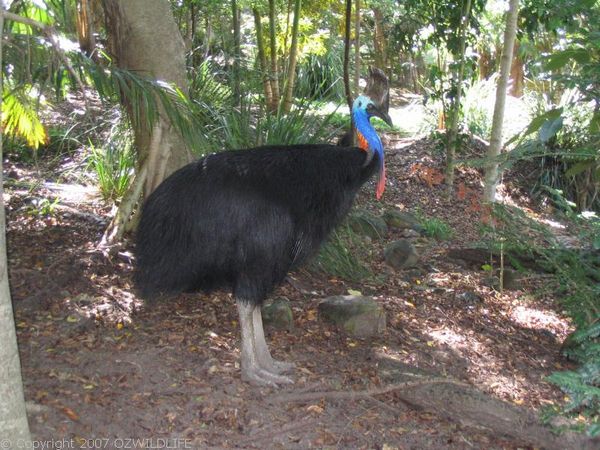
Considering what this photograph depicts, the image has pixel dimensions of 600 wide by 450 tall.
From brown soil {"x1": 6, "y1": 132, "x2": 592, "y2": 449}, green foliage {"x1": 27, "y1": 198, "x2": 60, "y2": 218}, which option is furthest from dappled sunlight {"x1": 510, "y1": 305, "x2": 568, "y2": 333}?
green foliage {"x1": 27, "y1": 198, "x2": 60, "y2": 218}

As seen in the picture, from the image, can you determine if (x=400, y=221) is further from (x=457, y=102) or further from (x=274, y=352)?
(x=274, y=352)

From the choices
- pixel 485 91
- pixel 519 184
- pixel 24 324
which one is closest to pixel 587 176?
pixel 519 184

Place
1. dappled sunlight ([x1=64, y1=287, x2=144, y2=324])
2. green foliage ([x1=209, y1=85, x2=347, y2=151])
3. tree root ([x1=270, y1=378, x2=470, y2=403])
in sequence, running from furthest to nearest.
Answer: green foliage ([x1=209, y1=85, x2=347, y2=151]) < dappled sunlight ([x1=64, y1=287, x2=144, y2=324]) < tree root ([x1=270, y1=378, x2=470, y2=403])

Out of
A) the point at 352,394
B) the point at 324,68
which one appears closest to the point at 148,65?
the point at 352,394

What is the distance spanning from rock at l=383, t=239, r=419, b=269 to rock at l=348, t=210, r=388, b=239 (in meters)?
0.19

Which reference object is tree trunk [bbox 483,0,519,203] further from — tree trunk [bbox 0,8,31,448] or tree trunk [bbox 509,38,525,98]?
tree trunk [bbox 509,38,525,98]

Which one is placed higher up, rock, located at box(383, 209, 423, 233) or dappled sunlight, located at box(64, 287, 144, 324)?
dappled sunlight, located at box(64, 287, 144, 324)

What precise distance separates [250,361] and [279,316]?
725mm

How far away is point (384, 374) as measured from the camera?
Answer: 3.77 m

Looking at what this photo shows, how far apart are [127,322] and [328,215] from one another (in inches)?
54.9

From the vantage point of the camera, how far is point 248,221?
10.9 ft

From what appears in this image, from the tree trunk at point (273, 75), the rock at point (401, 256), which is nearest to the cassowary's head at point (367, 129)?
the rock at point (401, 256)

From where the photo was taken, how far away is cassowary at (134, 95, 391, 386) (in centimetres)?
335

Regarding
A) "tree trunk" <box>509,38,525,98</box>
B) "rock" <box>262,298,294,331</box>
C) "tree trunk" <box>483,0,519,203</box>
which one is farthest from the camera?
"tree trunk" <box>509,38,525,98</box>
